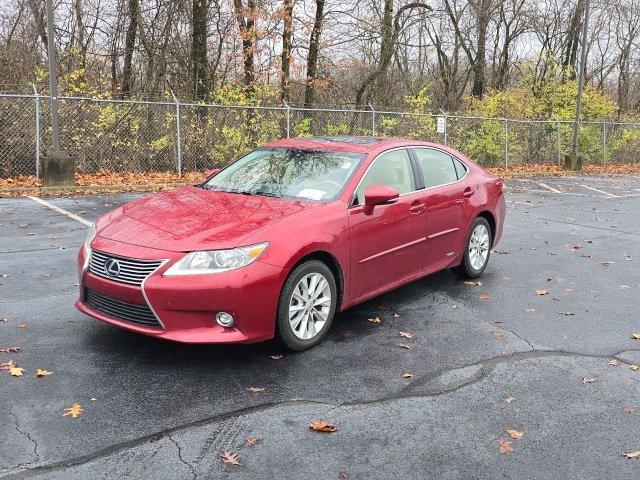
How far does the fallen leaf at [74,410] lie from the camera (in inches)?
137

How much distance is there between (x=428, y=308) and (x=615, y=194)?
496 inches

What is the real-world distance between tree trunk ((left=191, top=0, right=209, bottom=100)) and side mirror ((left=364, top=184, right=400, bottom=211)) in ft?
49.1

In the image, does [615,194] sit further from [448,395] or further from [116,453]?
[116,453]

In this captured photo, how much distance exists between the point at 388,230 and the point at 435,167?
132 centimetres

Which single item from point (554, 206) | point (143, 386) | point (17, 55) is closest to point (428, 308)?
point (143, 386)

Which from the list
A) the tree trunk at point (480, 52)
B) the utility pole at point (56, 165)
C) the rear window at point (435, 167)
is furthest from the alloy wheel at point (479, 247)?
the tree trunk at point (480, 52)

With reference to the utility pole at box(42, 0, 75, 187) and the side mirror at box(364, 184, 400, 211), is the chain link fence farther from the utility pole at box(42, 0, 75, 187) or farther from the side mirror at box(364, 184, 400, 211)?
the side mirror at box(364, 184, 400, 211)

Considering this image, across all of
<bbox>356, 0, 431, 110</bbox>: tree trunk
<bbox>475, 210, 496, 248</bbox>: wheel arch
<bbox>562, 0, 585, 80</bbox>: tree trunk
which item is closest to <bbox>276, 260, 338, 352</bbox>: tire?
<bbox>475, 210, 496, 248</bbox>: wheel arch

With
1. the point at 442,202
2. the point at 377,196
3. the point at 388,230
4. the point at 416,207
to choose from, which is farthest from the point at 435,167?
the point at 377,196

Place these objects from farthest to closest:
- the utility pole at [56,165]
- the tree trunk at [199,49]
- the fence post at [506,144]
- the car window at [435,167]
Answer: the fence post at [506,144] < the tree trunk at [199,49] < the utility pole at [56,165] < the car window at [435,167]

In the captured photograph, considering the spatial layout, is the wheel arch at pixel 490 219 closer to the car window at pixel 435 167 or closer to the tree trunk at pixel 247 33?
the car window at pixel 435 167

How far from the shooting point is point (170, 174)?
15.7 m

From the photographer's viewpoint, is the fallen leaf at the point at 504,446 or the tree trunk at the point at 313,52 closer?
the fallen leaf at the point at 504,446

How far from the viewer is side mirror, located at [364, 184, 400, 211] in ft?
16.3
